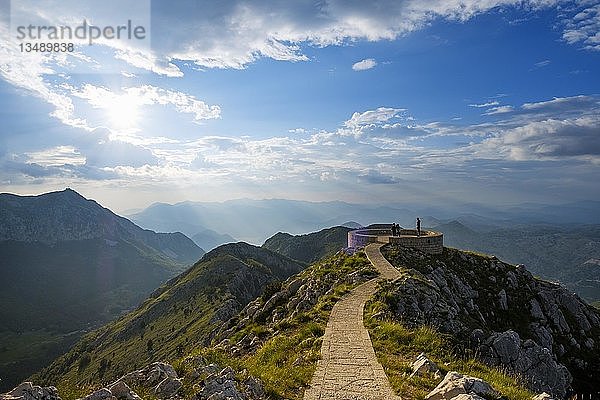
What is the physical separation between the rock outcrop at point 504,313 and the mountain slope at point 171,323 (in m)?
84.4

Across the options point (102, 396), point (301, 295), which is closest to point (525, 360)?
point (301, 295)

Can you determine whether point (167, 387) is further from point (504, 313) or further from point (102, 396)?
point (504, 313)

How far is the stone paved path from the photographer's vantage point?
13.9 metres

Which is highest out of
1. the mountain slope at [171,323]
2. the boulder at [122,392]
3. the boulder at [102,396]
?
the boulder at [102,396]

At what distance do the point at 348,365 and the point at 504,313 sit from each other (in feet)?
129

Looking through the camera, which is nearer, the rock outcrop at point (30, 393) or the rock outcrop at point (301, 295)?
the rock outcrop at point (30, 393)

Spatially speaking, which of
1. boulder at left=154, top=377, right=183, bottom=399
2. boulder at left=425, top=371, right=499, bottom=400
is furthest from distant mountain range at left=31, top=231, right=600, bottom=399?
boulder at left=425, top=371, right=499, bottom=400

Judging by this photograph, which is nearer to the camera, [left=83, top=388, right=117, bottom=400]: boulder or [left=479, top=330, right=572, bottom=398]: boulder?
[left=83, top=388, right=117, bottom=400]: boulder

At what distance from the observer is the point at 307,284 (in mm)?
42219

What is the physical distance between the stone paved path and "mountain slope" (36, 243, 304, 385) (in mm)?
97771

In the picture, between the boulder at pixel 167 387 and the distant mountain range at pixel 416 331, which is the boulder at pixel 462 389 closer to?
the distant mountain range at pixel 416 331

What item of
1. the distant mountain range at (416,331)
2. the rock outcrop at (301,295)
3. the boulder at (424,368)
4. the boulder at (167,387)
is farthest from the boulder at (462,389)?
the rock outcrop at (301,295)

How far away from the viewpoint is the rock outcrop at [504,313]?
28.9 meters

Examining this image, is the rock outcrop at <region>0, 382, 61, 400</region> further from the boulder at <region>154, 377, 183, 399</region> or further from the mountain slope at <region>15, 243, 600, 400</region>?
the boulder at <region>154, 377, 183, 399</region>
